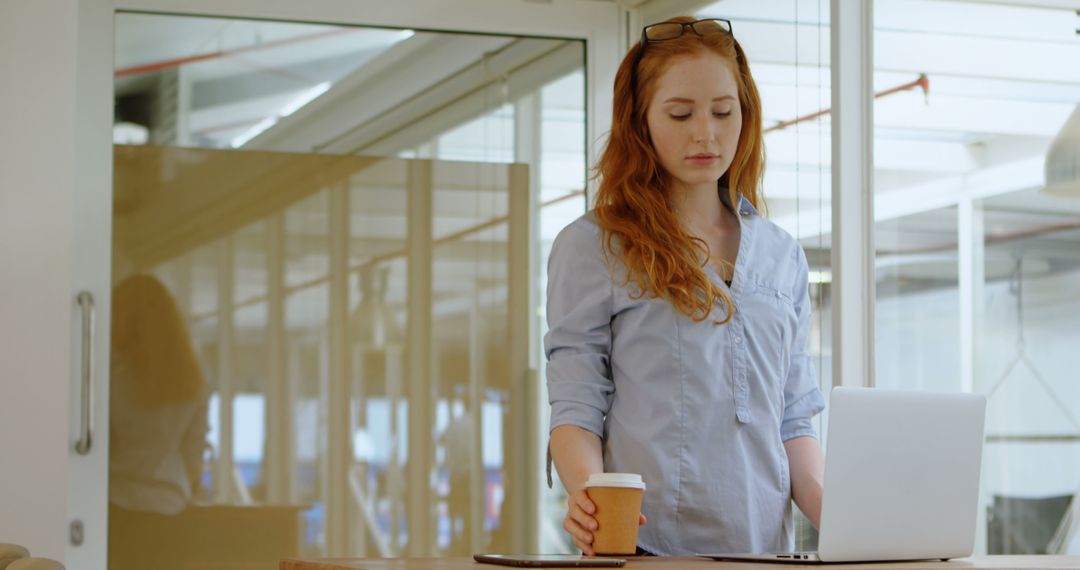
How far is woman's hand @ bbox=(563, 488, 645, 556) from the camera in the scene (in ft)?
5.42

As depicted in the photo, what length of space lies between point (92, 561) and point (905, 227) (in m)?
2.10

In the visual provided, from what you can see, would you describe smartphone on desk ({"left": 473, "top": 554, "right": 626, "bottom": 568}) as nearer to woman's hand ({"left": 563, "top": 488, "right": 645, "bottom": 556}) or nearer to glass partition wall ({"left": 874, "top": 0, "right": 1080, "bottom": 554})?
woman's hand ({"left": 563, "top": 488, "right": 645, "bottom": 556})

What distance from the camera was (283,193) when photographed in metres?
3.74

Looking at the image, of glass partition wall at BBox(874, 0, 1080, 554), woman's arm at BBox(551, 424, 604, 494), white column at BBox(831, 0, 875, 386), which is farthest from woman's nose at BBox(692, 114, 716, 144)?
glass partition wall at BBox(874, 0, 1080, 554)

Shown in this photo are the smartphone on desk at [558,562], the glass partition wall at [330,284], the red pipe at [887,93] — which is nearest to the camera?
the smartphone on desk at [558,562]

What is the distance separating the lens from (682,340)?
76.5 inches

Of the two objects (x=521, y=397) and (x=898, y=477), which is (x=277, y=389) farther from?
(x=898, y=477)

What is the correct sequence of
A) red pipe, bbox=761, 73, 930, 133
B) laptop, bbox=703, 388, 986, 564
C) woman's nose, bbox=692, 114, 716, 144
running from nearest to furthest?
laptop, bbox=703, 388, 986, 564 → woman's nose, bbox=692, 114, 716, 144 → red pipe, bbox=761, 73, 930, 133

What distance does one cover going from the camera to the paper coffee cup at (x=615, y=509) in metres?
1.62

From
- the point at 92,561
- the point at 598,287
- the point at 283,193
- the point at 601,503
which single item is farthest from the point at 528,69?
the point at 601,503

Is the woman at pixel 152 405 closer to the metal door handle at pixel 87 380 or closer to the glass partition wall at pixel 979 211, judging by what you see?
the metal door handle at pixel 87 380

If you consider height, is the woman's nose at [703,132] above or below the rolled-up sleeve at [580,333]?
above

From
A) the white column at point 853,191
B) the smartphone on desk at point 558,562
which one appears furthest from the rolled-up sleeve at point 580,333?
the white column at point 853,191

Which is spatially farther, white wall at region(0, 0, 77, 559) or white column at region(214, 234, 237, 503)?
white column at region(214, 234, 237, 503)
